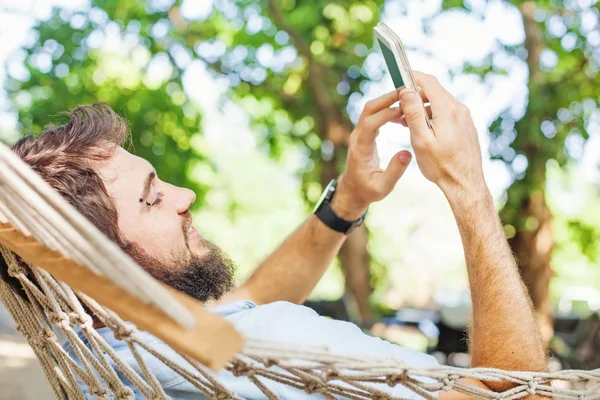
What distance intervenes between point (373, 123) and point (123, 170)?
686mm

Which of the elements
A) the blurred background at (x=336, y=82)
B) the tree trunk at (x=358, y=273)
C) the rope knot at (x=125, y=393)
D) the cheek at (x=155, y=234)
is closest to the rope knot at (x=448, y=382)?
the rope knot at (x=125, y=393)

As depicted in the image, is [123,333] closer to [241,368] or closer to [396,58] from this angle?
[241,368]

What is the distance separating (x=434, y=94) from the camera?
5.01 ft

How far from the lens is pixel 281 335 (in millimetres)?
1194

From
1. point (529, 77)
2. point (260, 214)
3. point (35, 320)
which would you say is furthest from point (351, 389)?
point (260, 214)

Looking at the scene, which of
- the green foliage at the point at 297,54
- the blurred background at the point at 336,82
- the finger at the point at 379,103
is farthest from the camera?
the green foliage at the point at 297,54

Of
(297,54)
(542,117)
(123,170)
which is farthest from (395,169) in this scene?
(297,54)

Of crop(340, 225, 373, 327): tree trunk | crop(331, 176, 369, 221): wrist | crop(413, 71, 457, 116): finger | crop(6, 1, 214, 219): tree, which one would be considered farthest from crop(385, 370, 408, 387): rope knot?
crop(340, 225, 373, 327): tree trunk

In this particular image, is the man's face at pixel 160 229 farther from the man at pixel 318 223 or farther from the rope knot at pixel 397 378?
the rope knot at pixel 397 378

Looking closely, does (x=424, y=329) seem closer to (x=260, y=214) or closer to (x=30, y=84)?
(x=30, y=84)

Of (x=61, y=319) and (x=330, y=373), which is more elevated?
(x=330, y=373)

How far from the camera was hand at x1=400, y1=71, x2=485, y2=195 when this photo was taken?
143 centimetres

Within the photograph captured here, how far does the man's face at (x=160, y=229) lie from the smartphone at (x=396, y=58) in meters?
0.58

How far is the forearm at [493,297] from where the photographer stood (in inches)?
A: 49.2
